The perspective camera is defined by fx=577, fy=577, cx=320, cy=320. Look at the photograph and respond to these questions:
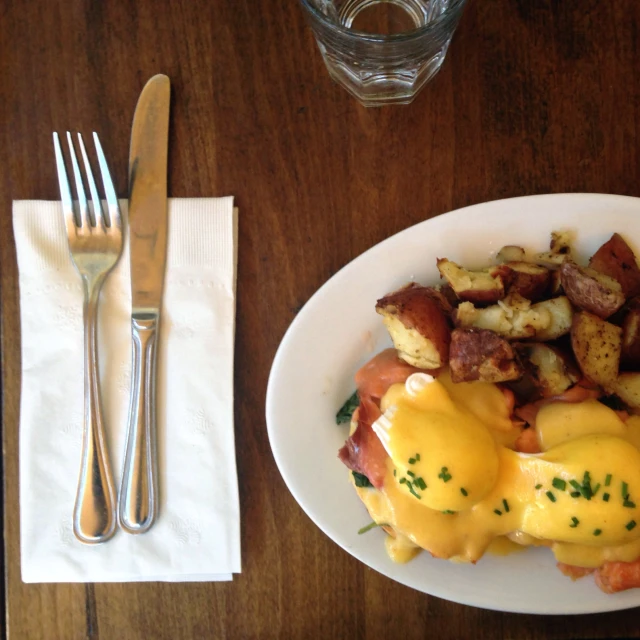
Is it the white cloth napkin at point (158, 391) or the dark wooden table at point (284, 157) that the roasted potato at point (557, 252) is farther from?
the white cloth napkin at point (158, 391)

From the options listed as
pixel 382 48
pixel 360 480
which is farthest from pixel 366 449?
pixel 382 48

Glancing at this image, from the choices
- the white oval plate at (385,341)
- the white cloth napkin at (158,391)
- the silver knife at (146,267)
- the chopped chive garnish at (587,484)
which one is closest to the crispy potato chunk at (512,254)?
the white oval plate at (385,341)

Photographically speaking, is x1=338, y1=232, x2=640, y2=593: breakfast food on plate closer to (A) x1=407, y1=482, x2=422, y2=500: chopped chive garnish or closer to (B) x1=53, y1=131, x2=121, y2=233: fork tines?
(A) x1=407, y1=482, x2=422, y2=500: chopped chive garnish

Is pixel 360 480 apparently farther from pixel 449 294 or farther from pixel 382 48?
pixel 382 48

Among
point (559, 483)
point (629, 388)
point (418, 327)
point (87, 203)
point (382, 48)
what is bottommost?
point (559, 483)

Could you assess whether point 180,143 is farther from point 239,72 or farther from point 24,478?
point 24,478

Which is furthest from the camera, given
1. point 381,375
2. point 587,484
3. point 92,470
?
point 92,470
